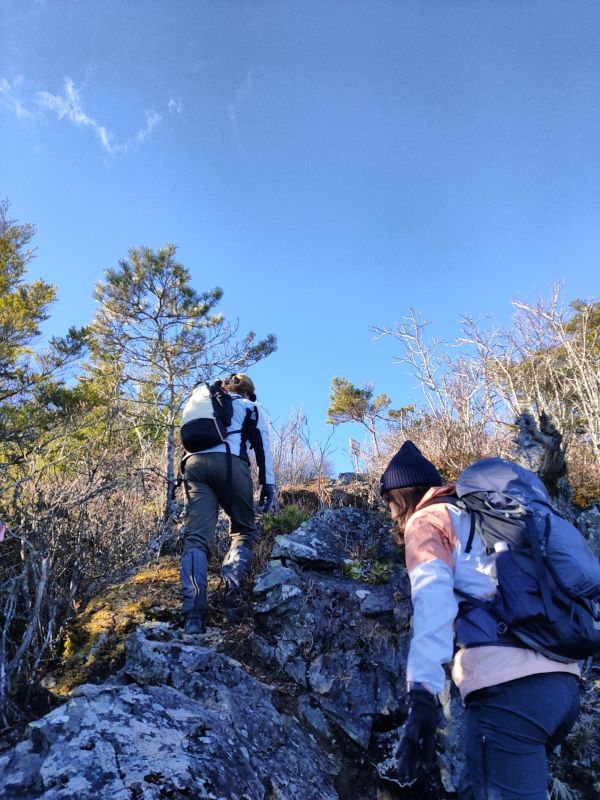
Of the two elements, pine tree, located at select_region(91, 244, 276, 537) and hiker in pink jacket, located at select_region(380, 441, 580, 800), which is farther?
pine tree, located at select_region(91, 244, 276, 537)

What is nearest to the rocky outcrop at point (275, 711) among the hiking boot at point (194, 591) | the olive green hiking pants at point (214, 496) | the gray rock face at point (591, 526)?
the hiking boot at point (194, 591)

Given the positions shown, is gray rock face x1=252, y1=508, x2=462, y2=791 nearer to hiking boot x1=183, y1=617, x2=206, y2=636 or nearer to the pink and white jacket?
hiking boot x1=183, y1=617, x2=206, y2=636

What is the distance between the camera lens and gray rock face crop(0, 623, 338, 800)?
1.71 metres

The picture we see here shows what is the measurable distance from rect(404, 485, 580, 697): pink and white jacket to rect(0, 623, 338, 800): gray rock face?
105 cm

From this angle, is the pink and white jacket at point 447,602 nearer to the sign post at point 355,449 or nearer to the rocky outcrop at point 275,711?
the rocky outcrop at point 275,711

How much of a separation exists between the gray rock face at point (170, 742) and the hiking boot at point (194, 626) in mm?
176

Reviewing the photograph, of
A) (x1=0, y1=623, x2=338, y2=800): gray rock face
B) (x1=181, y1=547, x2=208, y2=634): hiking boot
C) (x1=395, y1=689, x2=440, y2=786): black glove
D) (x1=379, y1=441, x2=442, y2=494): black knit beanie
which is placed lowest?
(x1=0, y1=623, x2=338, y2=800): gray rock face

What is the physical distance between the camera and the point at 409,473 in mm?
Answer: 2215

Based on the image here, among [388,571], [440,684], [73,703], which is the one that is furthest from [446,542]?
[388,571]

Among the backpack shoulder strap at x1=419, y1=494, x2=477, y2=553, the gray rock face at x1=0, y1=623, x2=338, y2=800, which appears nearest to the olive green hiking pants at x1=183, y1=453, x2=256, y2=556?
the gray rock face at x1=0, y1=623, x2=338, y2=800

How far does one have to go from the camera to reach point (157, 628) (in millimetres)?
3328

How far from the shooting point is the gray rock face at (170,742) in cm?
171

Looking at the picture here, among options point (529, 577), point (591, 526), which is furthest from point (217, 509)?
point (591, 526)

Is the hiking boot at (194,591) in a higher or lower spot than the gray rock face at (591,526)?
lower
